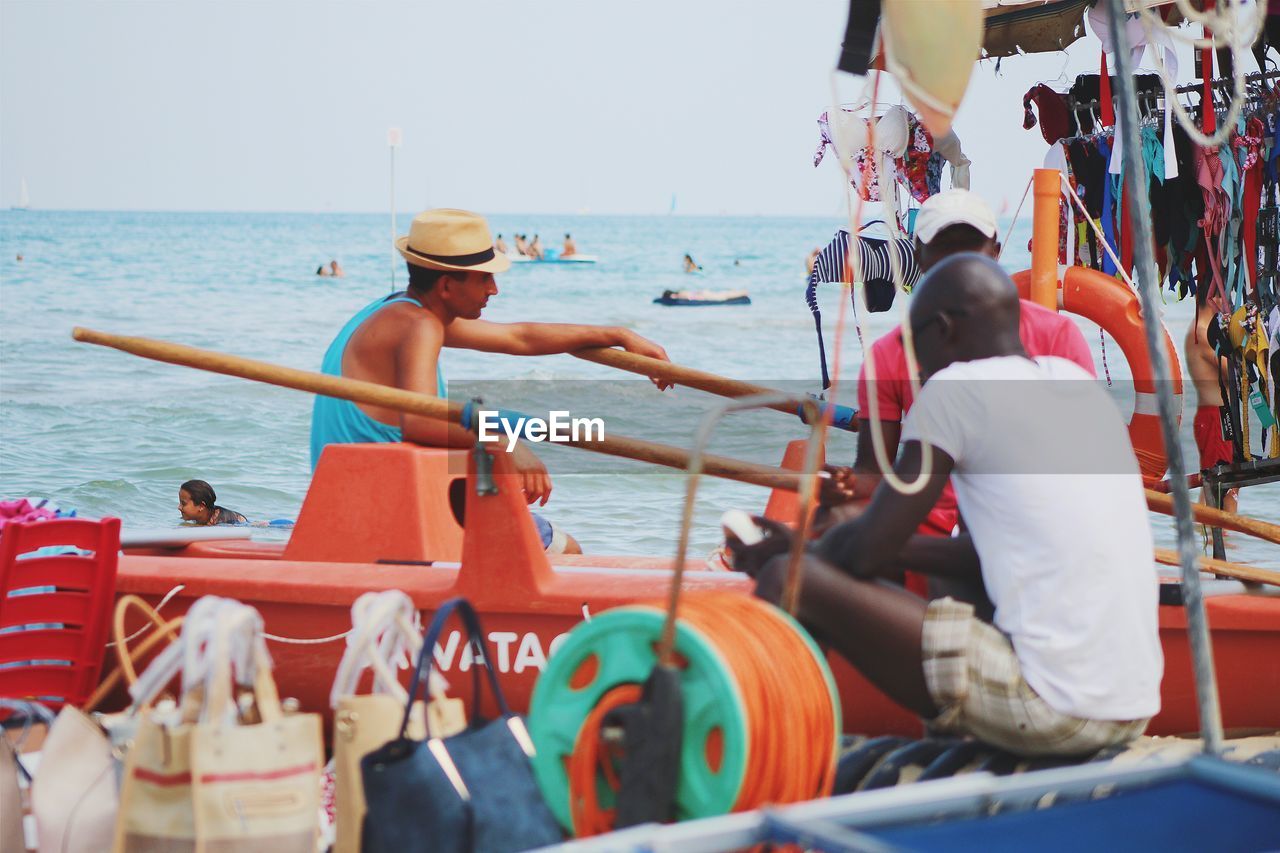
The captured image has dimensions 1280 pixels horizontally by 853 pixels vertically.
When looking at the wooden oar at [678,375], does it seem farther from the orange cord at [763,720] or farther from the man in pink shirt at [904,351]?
the orange cord at [763,720]

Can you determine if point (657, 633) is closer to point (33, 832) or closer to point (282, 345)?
point (33, 832)

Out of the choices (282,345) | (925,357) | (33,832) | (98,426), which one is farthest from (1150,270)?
(282,345)

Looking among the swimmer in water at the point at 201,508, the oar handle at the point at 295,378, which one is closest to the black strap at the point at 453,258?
the oar handle at the point at 295,378

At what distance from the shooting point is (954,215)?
3.76 metres

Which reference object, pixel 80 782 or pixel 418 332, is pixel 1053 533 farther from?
pixel 418 332

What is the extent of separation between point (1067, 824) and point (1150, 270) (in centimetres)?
101

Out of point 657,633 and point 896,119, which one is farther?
point 896,119

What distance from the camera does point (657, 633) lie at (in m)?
2.45

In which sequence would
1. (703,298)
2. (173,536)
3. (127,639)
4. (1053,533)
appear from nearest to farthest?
1. (1053,533)
2. (127,639)
3. (173,536)
4. (703,298)

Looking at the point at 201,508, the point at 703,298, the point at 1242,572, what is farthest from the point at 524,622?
the point at 703,298

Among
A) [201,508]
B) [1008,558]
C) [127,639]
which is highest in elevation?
[1008,558]

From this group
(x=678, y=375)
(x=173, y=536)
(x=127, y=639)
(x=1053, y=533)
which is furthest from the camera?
(x=173, y=536)

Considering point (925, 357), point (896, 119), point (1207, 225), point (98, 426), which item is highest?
point (896, 119)

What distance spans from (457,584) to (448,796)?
1.38m
